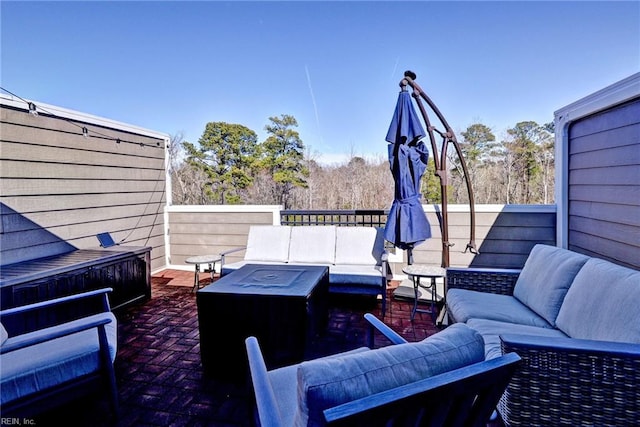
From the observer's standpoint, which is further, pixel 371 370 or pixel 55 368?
pixel 55 368

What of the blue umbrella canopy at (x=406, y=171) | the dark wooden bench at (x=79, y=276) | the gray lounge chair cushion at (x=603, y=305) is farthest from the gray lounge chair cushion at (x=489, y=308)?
the dark wooden bench at (x=79, y=276)

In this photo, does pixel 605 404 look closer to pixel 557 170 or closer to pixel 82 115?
pixel 557 170

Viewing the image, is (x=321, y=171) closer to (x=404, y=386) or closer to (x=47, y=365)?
(x=47, y=365)

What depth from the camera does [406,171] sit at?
11.3 ft

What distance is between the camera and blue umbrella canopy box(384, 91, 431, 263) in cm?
332

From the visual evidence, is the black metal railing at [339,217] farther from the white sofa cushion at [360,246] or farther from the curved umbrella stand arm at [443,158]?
the curved umbrella stand arm at [443,158]

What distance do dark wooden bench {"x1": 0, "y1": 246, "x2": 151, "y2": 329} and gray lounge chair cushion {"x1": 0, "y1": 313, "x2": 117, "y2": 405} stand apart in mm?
977

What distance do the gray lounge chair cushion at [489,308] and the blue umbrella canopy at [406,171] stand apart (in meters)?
0.96

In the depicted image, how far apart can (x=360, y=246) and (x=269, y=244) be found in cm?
118

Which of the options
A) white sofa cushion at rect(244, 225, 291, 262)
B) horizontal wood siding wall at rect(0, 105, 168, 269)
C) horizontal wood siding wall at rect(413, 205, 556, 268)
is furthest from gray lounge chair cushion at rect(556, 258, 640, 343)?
horizontal wood siding wall at rect(0, 105, 168, 269)

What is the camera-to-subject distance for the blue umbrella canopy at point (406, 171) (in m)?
3.32

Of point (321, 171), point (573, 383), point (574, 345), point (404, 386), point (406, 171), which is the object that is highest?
point (321, 171)

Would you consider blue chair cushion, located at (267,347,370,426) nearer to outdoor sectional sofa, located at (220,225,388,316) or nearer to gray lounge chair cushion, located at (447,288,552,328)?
gray lounge chair cushion, located at (447,288,552,328)

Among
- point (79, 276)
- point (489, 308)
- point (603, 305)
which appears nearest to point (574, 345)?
point (603, 305)
